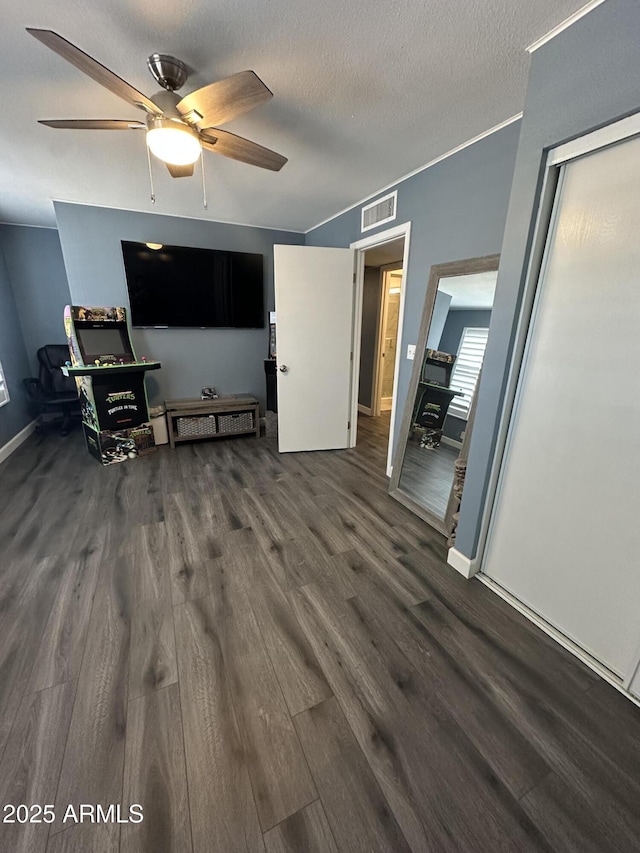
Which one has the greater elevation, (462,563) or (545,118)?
(545,118)

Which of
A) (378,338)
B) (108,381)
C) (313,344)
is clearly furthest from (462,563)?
(378,338)

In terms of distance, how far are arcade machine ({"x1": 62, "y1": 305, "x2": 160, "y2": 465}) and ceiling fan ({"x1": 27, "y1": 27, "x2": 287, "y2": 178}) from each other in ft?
6.41

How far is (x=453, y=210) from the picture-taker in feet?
7.04

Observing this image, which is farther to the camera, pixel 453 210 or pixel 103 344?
pixel 103 344

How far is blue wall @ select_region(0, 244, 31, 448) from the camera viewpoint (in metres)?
3.52

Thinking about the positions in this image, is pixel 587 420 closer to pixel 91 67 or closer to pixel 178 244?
pixel 91 67

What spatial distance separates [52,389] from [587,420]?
17.0 feet

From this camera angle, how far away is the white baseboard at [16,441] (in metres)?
3.29

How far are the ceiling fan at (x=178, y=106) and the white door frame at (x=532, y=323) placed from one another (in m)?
1.22

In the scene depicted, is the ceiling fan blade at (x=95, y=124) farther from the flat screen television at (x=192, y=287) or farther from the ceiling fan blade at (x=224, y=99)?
the flat screen television at (x=192, y=287)

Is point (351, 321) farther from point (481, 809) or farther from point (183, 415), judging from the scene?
point (481, 809)

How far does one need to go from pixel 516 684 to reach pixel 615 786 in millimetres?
334

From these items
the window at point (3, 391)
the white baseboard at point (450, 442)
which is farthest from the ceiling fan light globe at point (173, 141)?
the window at point (3, 391)

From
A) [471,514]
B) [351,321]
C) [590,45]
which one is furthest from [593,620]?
[351,321]
